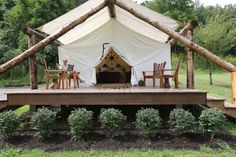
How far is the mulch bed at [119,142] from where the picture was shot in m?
5.10

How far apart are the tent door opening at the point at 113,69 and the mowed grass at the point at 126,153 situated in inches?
207

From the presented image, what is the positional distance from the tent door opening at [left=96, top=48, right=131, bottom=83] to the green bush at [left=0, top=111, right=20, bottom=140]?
473 cm

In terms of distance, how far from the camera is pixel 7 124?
5.39m

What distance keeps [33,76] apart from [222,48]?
13098 mm

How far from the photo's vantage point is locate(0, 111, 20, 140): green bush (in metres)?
5.38

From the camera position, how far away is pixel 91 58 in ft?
32.4

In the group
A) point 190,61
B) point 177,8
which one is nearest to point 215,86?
point 190,61

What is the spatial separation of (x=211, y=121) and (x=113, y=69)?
5.42 m

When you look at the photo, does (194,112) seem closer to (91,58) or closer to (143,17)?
(143,17)

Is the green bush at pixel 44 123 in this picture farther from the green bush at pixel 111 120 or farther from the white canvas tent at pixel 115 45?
the white canvas tent at pixel 115 45

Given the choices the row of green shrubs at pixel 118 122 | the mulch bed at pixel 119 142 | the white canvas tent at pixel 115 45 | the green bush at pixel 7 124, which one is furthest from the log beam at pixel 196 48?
the green bush at pixel 7 124

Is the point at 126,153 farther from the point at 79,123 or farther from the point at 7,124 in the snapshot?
the point at 7,124

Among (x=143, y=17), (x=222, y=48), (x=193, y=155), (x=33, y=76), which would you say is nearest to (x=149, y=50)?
(x=143, y=17)

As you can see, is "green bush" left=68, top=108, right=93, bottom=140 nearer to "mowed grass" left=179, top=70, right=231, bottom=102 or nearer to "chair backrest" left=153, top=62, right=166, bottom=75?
"chair backrest" left=153, top=62, right=166, bottom=75
